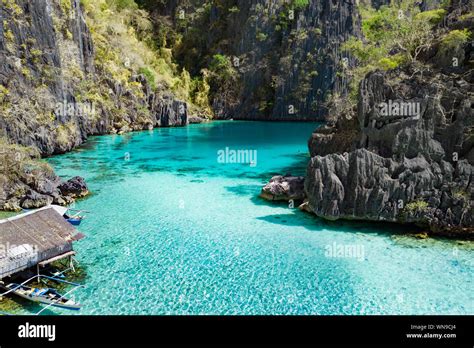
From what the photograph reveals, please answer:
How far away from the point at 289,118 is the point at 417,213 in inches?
2045

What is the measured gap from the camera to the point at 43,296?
39.8ft

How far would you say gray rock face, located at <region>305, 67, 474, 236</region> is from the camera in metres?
17.7

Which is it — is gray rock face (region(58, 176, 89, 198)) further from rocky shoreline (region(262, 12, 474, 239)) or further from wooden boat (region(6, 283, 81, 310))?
rocky shoreline (region(262, 12, 474, 239))

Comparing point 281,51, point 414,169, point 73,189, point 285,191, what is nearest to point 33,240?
point 73,189

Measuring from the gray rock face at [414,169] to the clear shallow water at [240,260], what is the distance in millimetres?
937

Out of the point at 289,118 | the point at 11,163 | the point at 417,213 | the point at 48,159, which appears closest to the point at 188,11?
the point at 289,118

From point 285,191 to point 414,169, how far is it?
Answer: 6941mm

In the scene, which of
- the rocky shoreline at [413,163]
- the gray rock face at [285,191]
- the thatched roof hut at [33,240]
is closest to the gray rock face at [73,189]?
the thatched roof hut at [33,240]

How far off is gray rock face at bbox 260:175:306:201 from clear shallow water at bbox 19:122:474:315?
75 cm

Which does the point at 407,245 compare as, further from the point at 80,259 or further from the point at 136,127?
the point at 136,127

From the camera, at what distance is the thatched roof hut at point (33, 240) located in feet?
42.0

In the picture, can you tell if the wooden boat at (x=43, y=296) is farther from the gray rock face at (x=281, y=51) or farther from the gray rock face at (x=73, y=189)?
the gray rock face at (x=281, y=51)

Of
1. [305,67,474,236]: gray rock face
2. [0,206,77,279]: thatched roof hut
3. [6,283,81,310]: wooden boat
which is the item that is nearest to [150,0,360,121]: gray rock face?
[305,67,474,236]: gray rock face

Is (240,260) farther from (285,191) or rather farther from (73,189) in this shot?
(73,189)
